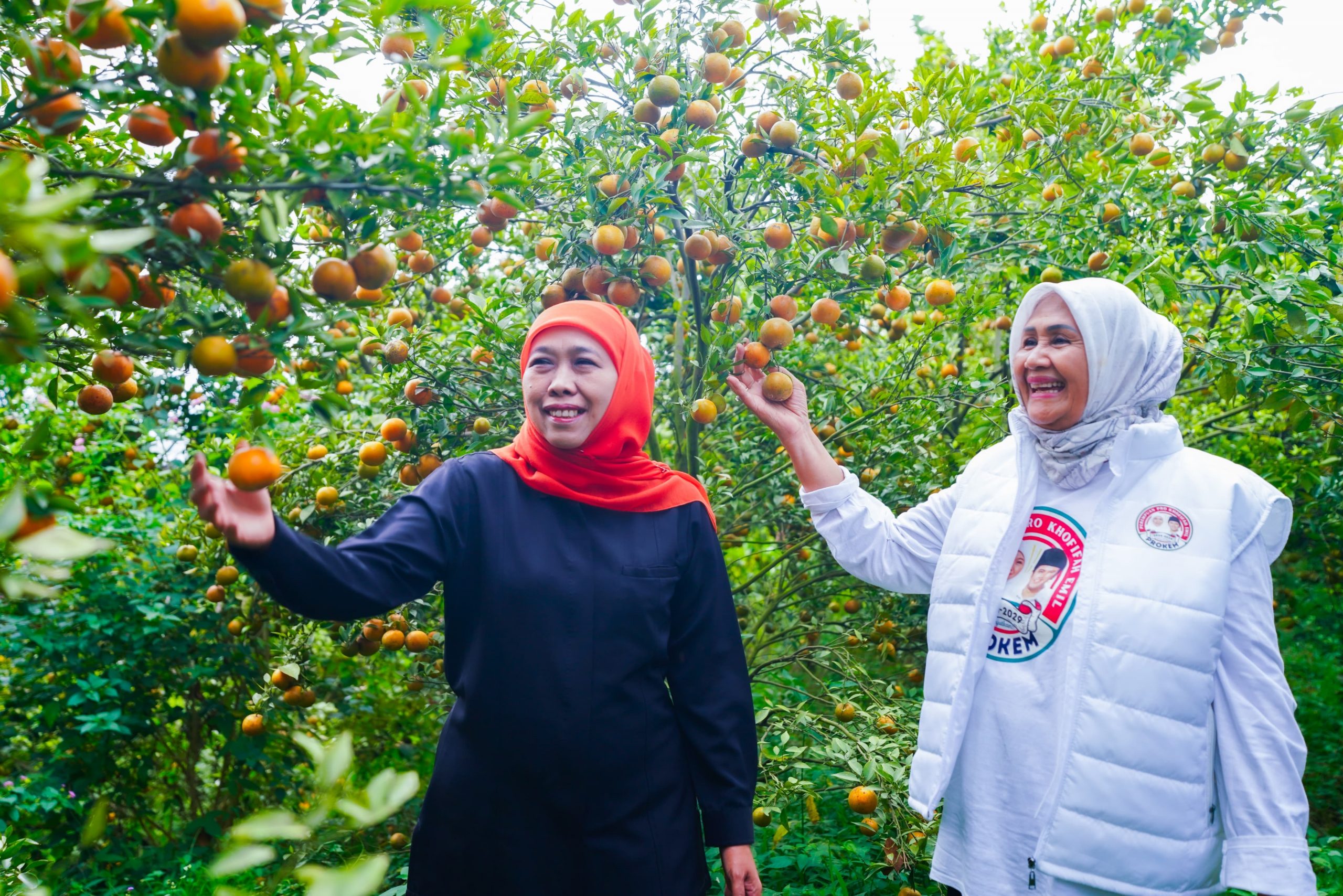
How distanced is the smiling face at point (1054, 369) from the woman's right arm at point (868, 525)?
30 cm

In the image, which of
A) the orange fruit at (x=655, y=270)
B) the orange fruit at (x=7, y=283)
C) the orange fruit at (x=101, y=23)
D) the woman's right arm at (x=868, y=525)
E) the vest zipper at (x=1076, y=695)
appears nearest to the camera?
the orange fruit at (x=7, y=283)

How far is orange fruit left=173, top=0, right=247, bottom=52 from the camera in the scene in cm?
92

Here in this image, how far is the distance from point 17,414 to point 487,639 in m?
3.33

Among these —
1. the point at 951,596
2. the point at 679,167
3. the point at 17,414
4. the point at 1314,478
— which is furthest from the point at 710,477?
the point at 17,414

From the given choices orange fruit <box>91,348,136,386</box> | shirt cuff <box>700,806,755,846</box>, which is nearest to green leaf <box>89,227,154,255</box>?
orange fruit <box>91,348,136,386</box>

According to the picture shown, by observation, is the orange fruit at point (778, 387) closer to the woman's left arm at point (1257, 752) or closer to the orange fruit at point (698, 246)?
the orange fruit at point (698, 246)

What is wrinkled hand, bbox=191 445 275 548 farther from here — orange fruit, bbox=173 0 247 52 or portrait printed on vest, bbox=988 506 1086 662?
portrait printed on vest, bbox=988 506 1086 662

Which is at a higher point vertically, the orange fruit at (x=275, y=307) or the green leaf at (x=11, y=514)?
the orange fruit at (x=275, y=307)

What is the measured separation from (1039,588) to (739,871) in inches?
A: 29.4

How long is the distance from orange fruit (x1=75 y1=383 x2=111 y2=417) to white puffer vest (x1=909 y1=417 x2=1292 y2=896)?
60.6 inches

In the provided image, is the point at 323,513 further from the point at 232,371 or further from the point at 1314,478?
the point at 1314,478

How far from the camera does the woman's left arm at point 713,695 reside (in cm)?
165

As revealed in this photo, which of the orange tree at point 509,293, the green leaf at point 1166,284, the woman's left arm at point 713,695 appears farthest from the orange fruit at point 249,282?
the green leaf at point 1166,284

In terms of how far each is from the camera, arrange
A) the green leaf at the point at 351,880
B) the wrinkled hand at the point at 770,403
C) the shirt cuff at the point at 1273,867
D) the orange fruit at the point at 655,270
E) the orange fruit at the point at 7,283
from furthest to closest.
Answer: the orange fruit at the point at 655,270 < the wrinkled hand at the point at 770,403 < the shirt cuff at the point at 1273,867 < the orange fruit at the point at 7,283 < the green leaf at the point at 351,880
